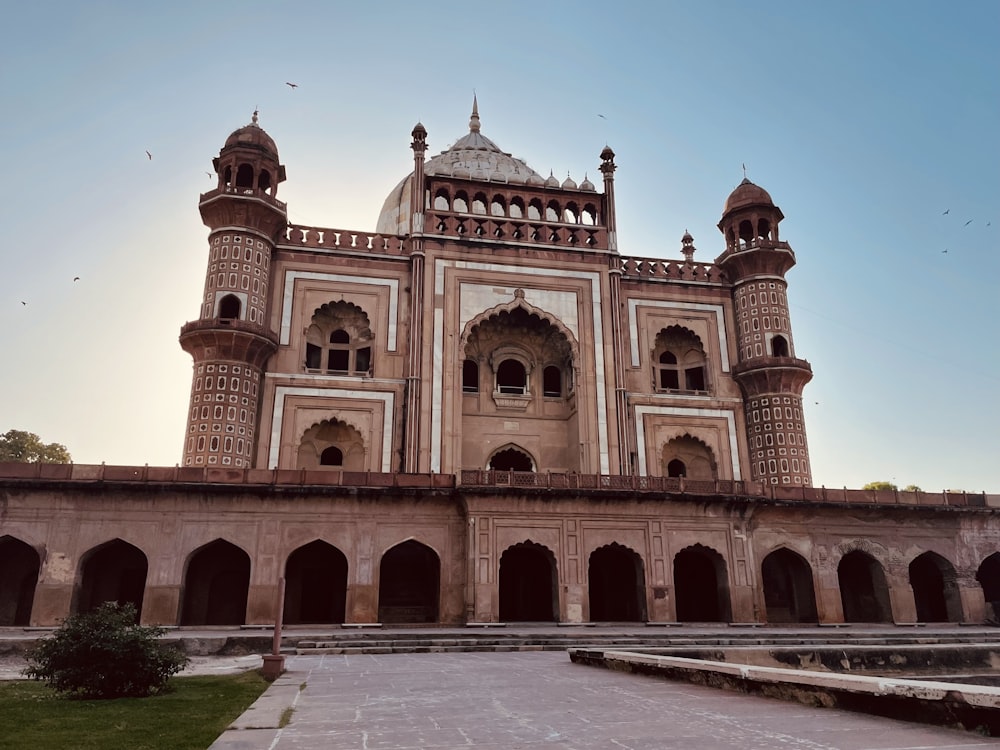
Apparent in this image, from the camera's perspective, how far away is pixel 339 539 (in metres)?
17.2

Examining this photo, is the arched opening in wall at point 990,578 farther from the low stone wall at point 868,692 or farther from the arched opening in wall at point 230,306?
the arched opening in wall at point 230,306

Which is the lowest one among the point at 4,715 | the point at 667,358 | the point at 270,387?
the point at 4,715

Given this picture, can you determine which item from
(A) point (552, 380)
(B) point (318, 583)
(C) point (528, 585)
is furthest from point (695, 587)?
(B) point (318, 583)

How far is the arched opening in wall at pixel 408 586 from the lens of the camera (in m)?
19.2

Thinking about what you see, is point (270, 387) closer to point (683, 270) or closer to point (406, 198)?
point (406, 198)

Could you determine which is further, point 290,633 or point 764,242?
point 764,242

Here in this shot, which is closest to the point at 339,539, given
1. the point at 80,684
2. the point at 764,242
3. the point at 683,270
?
the point at 80,684

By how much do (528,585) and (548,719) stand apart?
1585 centimetres

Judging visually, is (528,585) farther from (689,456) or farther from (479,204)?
(479,204)

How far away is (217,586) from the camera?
61.0ft

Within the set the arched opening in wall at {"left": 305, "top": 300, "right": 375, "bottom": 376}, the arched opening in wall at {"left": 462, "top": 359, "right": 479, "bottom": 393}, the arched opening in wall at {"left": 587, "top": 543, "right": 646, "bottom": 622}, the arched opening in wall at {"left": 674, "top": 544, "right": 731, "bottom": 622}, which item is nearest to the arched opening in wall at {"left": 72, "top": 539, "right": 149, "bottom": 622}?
the arched opening in wall at {"left": 305, "top": 300, "right": 375, "bottom": 376}

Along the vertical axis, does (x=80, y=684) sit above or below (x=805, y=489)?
below

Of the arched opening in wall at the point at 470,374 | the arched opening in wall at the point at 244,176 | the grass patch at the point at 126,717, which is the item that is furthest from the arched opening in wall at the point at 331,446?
the grass patch at the point at 126,717

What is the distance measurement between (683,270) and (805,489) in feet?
32.3
